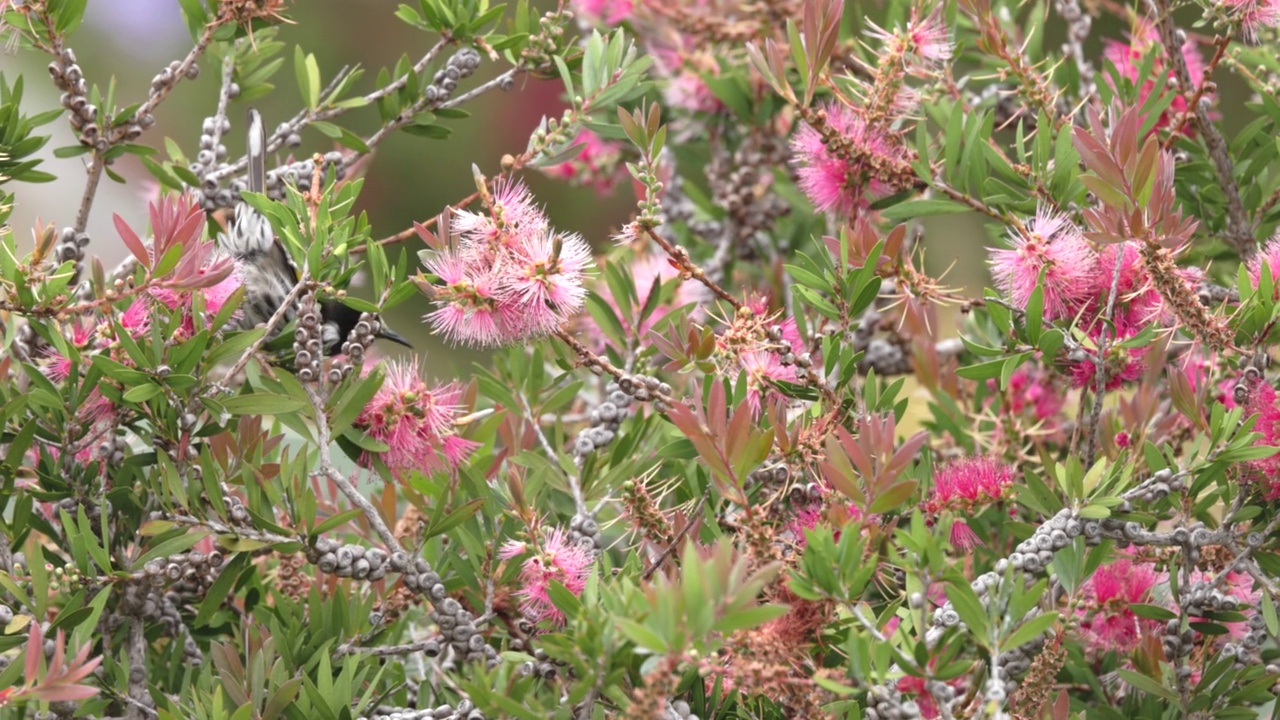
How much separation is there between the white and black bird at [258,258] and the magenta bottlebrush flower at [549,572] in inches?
17.3

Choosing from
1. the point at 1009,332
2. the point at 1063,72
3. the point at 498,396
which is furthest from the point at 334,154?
the point at 1063,72

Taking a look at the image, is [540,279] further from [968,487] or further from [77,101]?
[77,101]

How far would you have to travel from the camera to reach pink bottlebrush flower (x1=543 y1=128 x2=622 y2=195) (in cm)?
213

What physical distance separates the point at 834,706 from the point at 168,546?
0.58 metres

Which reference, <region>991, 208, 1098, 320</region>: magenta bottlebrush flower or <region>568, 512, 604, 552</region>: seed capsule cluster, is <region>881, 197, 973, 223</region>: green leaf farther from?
<region>568, 512, 604, 552</region>: seed capsule cluster

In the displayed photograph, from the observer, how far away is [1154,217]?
969 millimetres

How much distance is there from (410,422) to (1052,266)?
1.98 feet

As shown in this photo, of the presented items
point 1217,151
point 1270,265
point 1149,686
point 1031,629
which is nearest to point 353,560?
point 1031,629

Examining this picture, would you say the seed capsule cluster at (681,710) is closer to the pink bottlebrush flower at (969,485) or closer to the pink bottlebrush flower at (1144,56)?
the pink bottlebrush flower at (969,485)

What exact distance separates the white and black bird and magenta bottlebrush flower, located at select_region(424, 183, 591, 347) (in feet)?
1.24

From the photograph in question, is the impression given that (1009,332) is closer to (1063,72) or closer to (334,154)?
(1063,72)

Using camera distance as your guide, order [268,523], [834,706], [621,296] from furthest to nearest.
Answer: [621,296] → [268,523] → [834,706]

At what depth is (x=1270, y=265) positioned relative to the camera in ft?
3.46

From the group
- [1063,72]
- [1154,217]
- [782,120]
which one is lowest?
[1154,217]
